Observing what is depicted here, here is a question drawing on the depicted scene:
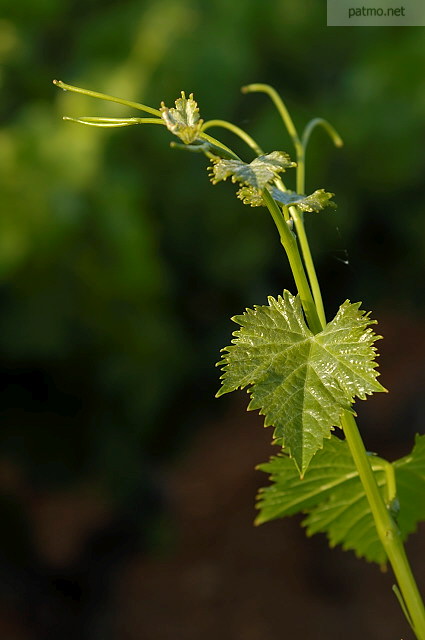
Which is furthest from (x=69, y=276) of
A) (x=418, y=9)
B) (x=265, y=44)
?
(x=418, y=9)

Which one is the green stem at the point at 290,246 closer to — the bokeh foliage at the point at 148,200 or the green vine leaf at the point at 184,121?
the green vine leaf at the point at 184,121

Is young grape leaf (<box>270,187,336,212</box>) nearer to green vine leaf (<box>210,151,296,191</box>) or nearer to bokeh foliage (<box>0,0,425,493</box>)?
green vine leaf (<box>210,151,296,191</box>)

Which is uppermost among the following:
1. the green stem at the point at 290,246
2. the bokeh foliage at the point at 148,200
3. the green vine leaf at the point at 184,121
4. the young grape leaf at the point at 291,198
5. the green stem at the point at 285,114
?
the bokeh foliage at the point at 148,200

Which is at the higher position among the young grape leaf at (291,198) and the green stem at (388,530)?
the young grape leaf at (291,198)

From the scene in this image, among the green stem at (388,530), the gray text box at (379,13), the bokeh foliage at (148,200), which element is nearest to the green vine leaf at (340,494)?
the green stem at (388,530)

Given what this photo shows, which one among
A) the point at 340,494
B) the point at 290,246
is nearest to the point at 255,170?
the point at 290,246

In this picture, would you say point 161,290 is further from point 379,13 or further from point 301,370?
point 301,370

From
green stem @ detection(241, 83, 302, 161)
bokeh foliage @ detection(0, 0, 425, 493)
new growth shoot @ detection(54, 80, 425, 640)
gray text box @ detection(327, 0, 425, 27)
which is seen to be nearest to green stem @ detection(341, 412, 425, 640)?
new growth shoot @ detection(54, 80, 425, 640)
